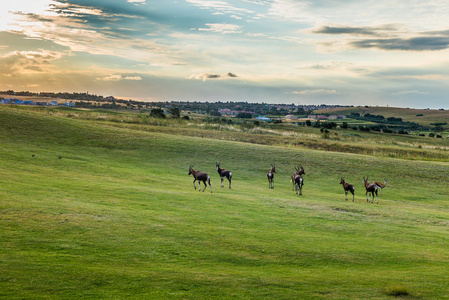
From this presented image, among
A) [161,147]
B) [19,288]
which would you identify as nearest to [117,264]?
[19,288]

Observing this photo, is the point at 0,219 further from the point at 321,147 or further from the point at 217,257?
the point at 321,147

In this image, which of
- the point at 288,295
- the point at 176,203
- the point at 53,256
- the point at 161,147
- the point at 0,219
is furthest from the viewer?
the point at 161,147

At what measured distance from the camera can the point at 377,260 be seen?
14.8 m

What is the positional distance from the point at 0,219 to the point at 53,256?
4051mm

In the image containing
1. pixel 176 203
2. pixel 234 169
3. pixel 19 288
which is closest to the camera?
pixel 19 288

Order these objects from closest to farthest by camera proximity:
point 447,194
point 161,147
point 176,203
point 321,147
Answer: point 176,203, point 447,194, point 161,147, point 321,147

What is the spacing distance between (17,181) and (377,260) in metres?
20.1

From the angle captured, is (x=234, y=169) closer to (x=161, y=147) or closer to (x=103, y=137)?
(x=161, y=147)

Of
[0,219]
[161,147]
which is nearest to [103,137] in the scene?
[161,147]

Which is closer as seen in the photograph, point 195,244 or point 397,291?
point 397,291

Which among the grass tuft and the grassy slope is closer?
the grassy slope

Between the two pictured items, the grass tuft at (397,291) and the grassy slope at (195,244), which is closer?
the grassy slope at (195,244)

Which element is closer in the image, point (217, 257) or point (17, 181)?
point (217, 257)

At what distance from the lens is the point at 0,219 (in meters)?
14.5
